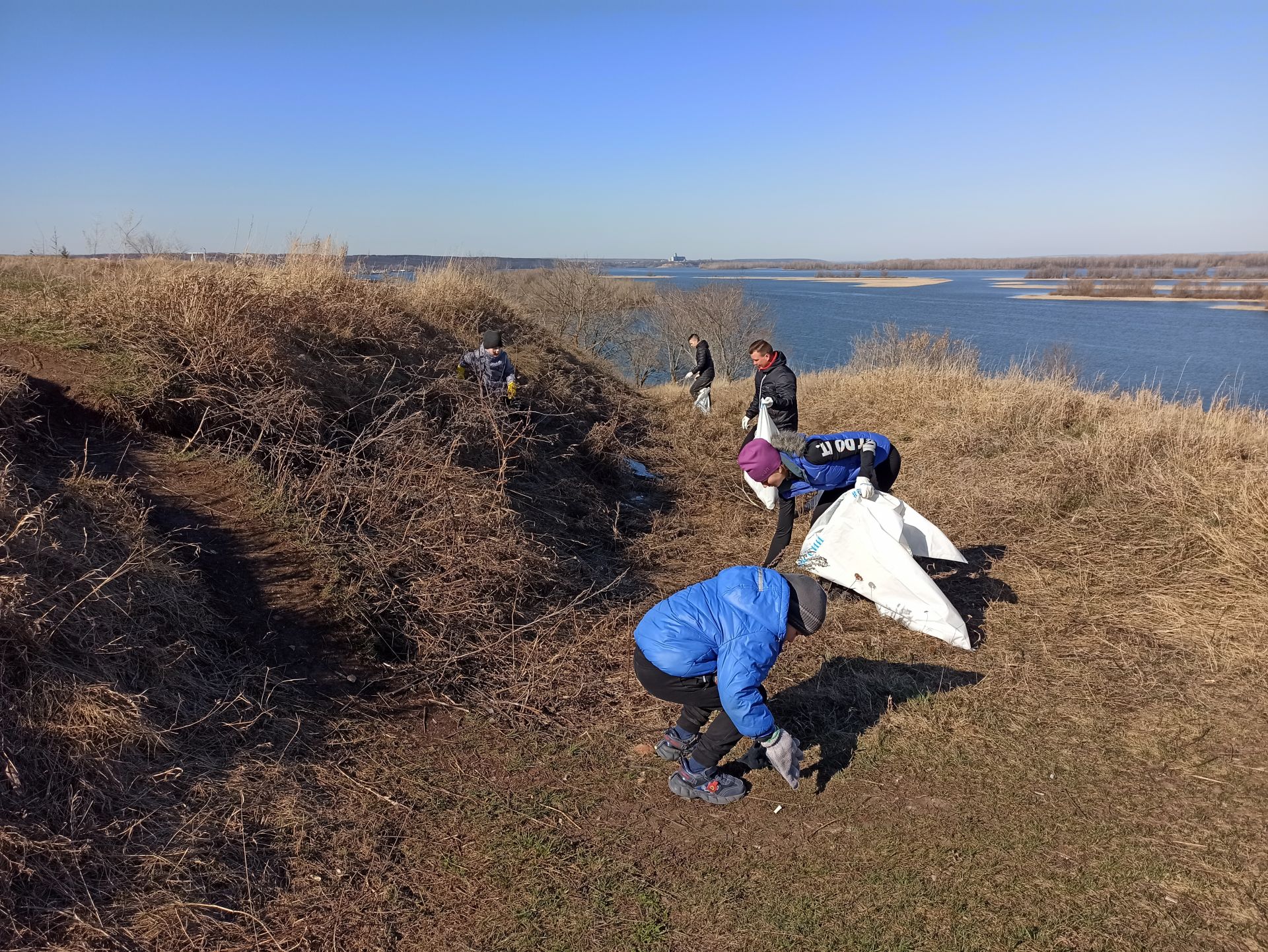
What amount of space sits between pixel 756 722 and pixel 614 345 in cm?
4106

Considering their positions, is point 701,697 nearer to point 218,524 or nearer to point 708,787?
point 708,787

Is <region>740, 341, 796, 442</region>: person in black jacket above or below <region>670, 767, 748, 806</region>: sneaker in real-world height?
above

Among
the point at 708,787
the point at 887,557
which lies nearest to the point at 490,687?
the point at 708,787

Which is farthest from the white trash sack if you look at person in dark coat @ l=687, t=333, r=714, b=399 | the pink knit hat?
the pink knit hat

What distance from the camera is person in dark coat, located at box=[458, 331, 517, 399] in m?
7.71

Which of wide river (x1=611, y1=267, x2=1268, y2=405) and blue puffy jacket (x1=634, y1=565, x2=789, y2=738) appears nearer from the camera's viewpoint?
blue puffy jacket (x1=634, y1=565, x2=789, y2=738)

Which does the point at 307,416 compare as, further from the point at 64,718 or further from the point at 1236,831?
the point at 1236,831

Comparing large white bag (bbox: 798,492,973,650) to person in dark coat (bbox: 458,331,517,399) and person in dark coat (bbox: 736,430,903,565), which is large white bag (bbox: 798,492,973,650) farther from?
person in dark coat (bbox: 458,331,517,399)

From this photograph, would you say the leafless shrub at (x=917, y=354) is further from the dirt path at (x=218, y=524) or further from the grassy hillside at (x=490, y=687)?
the dirt path at (x=218, y=524)

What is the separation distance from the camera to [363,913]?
9.27 ft

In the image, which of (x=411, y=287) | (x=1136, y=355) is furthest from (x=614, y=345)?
(x=411, y=287)

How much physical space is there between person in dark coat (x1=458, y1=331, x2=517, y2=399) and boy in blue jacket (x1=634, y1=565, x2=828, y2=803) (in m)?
4.78

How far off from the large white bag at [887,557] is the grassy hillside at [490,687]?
14.5 inches

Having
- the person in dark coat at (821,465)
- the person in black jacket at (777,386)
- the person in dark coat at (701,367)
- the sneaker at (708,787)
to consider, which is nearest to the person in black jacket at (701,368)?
the person in dark coat at (701,367)
